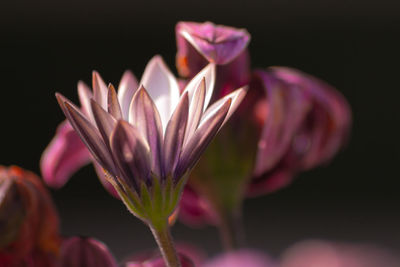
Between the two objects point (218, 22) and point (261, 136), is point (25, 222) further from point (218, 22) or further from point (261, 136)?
point (218, 22)

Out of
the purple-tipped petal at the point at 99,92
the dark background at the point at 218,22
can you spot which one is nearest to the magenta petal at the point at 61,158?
the purple-tipped petal at the point at 99,92

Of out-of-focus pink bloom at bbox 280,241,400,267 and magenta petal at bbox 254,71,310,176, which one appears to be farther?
magenta petal at bbox 254,71,310,176

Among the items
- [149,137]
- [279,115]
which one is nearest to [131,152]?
[149,137]

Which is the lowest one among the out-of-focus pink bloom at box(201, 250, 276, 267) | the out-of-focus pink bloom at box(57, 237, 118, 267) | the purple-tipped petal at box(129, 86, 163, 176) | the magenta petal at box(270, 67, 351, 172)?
the magenta petal at box(270, 67, 351, 172)

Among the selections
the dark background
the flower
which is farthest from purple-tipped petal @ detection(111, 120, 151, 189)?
the dark background

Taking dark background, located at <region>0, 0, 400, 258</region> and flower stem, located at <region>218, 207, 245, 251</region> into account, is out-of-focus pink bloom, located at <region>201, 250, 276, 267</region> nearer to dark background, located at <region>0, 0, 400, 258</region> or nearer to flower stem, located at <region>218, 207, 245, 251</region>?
flower stem, located at <region>218, 207, 245, 251</region>

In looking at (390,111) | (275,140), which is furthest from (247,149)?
(390,111)

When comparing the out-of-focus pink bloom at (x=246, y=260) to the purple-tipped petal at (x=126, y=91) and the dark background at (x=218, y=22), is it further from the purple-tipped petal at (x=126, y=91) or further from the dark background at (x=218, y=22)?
the dark background at (x=218, y=22)
